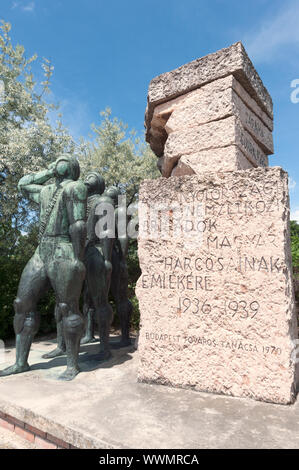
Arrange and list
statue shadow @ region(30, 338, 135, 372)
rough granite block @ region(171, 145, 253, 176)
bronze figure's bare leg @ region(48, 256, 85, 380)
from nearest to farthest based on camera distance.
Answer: rough granite block @ region(171, 145, 253, 176), bronze figure's bare leg @ region(48, 256, 85, 380), statue shadow @ region(30, 338, 135, 372)

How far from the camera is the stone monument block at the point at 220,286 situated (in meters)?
2.42

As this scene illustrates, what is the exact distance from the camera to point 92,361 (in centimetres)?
354

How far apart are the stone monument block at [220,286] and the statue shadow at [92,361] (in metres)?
0.75

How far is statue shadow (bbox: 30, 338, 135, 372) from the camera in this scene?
10.9 feet

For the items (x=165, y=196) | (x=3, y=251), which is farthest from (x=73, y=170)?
(x=3, y=251)

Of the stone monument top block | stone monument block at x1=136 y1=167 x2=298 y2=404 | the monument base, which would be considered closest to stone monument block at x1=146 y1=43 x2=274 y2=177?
the stone monument top block

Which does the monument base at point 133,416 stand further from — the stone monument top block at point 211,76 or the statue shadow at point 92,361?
the stone monument top block at point 211,76

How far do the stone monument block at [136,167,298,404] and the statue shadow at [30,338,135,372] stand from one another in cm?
75

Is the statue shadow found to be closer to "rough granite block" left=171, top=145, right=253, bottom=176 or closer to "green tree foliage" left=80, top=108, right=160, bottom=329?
"rough granite block" left=171, top=145, right=253, bottom=176

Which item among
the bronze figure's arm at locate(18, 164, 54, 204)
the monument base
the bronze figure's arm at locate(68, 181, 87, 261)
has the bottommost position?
the monument base

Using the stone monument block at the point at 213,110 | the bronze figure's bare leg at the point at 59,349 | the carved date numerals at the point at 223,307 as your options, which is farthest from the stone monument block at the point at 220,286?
the bronze figure's bare leg at the point at 59,349

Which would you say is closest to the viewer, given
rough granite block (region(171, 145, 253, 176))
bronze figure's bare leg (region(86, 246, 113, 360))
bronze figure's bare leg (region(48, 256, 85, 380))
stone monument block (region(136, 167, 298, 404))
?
stone monument block (region(136, 167, 298, 404))

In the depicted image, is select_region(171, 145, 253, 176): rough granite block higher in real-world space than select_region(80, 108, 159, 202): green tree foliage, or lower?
lower
